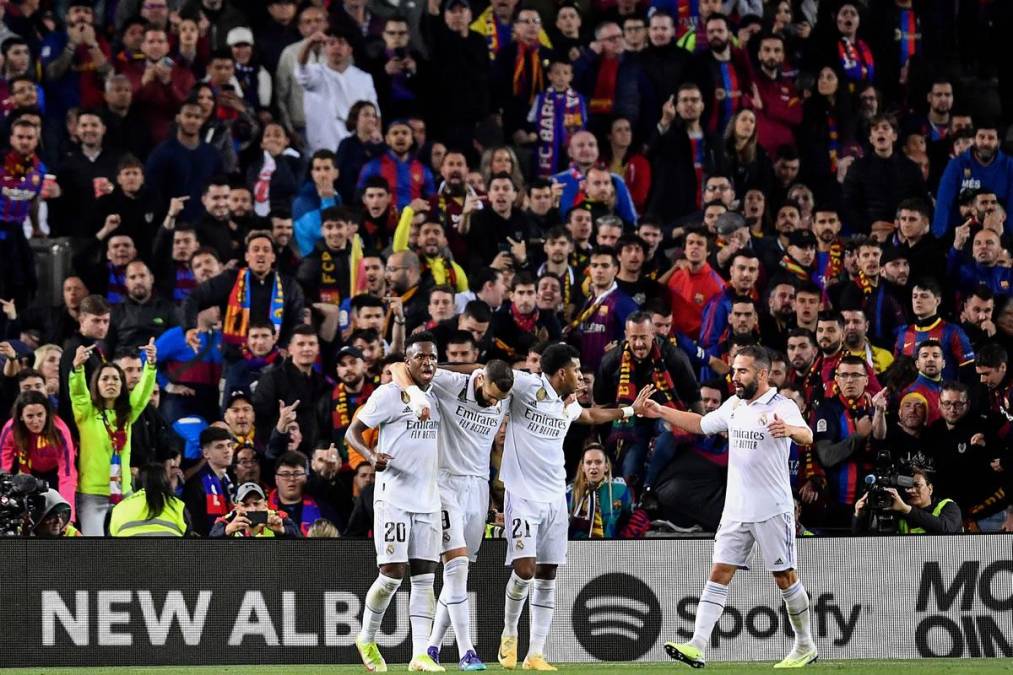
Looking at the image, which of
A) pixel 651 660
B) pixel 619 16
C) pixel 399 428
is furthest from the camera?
pixel 619 16

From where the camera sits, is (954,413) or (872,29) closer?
(954,413)

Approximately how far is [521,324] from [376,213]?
256 centimetres

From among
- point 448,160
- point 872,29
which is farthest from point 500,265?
point 872,29

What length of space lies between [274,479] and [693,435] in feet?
12.0

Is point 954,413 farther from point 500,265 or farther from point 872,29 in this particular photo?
point 872,29

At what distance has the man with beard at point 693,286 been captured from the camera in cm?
1903

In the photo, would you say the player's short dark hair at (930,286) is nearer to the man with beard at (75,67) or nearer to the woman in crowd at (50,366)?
the woman in crowd at (50,366)

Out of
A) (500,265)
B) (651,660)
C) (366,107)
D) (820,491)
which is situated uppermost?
(366,107)

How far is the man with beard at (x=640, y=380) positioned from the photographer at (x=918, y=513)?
6.34ft

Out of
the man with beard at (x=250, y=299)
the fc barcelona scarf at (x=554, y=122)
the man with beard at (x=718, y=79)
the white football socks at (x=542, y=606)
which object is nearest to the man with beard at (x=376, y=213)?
the man with beard at (x=250, y=299)

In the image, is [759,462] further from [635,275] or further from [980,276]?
[980,276]

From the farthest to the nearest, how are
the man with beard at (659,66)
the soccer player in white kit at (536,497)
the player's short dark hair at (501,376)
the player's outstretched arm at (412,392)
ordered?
the man with beard at (659,66) < the soccer player in white kit at (536,497) < the player's short dark hair at (501,376) < the player's outstretched arm at (412,392)

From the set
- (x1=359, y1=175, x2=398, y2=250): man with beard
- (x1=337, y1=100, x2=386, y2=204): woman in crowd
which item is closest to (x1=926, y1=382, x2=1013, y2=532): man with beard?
(x1=359, y1=175, x2=398, y2=250): man with beard

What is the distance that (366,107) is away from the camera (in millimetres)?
21078
